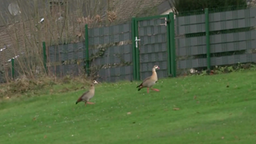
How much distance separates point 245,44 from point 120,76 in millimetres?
5049

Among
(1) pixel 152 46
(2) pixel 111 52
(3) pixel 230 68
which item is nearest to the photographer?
(3) pixel 230 68

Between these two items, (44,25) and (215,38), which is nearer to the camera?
(215,38)

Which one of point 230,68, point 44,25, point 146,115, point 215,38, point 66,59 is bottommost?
point 146,115

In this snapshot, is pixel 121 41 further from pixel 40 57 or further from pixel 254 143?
pixel 254 143

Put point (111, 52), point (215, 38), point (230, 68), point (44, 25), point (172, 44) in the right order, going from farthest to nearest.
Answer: point (44, 25)
point (111, 52)
point (172, 44)
point (215, 38)
point (230, 68)

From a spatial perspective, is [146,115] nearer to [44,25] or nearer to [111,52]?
[111,52]

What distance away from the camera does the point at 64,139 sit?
550 inches

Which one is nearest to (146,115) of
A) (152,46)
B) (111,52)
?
(152,46)

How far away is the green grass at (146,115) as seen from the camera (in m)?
12.7

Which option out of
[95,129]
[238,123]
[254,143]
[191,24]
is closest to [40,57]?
[191,24]

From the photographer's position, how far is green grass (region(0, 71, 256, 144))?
12.7 m

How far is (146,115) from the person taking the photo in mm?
15547

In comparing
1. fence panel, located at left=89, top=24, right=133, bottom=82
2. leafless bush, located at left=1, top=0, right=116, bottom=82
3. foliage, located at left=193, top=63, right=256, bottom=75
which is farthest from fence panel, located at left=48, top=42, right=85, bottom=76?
foliage, located at left=193, top=63, right=256, bottom=75

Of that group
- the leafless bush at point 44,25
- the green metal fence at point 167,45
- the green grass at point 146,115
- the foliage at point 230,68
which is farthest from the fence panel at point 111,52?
the foliage at point 230,68
